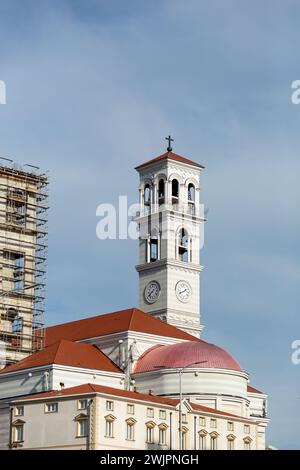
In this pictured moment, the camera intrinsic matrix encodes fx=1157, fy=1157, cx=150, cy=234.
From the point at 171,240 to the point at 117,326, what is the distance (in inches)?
822

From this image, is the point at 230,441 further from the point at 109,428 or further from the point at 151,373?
the point at 109,428

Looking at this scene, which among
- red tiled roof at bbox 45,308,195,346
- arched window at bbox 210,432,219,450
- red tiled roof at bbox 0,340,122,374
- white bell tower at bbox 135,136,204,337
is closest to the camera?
arched window at bbox 210,432,219,450

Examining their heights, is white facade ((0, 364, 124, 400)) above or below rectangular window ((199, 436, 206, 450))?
above

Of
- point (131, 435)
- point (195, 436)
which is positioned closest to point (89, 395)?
point (131, 435)

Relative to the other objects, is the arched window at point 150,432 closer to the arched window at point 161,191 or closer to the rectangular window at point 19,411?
the rectangular window at point 19,411

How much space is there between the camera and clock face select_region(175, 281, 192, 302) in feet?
464

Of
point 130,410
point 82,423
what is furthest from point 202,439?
point 82,423

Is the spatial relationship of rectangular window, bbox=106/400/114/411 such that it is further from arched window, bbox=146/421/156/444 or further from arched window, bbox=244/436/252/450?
arched window, bbox=244/436/252/450

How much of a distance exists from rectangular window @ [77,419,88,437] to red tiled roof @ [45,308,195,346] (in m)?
21.7

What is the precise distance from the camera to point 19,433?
10619 centimetres

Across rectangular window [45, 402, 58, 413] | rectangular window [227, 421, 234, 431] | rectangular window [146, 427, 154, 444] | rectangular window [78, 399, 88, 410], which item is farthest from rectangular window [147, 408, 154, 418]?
rectangular window [227, 421, 234, 431]

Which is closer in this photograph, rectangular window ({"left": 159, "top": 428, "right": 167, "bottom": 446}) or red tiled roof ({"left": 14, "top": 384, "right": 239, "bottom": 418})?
red tiled roof ({"left": 14, "top": 384, "right": 239, "bottom": 418})

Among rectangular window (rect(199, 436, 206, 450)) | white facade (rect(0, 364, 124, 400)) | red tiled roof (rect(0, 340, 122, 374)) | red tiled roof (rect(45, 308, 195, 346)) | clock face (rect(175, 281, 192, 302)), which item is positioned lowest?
rectangular window (rect(199, 436, 206, 450))
